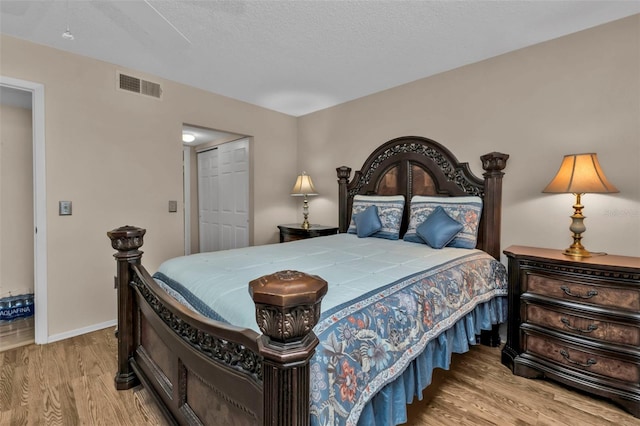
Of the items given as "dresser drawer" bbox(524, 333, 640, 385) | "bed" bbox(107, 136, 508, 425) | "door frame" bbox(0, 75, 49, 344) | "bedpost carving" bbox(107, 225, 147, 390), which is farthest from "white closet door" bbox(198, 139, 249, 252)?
"dresser drawer" bbox(524, 333, 640, 385)

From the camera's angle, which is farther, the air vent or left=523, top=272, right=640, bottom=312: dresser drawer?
the air vent

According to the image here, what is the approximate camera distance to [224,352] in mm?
1029

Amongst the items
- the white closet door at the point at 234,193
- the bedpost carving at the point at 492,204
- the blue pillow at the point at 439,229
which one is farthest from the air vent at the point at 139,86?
the bedpost carving at the point at 492,204

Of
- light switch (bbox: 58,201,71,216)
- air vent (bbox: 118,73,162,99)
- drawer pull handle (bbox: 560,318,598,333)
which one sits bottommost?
drawer pull handle (bbox: 560,318,598,333)

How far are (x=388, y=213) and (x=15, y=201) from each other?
383 centimetres

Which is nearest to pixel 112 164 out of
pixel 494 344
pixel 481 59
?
pixel 481 59

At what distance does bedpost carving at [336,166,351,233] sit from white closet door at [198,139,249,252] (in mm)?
1374

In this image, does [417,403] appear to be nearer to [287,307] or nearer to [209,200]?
[287,307]

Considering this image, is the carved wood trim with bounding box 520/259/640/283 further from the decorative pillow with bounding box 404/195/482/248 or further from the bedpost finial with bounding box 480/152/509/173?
the bedpost finial with bounding box 480/152/509/173

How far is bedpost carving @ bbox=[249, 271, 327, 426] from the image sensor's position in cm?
73

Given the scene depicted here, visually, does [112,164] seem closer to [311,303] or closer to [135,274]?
[135,274]

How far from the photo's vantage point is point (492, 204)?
8.63 ft

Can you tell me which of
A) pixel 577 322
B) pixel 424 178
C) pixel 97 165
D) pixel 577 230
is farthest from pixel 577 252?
pixel 97 165

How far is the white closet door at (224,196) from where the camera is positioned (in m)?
4.42
